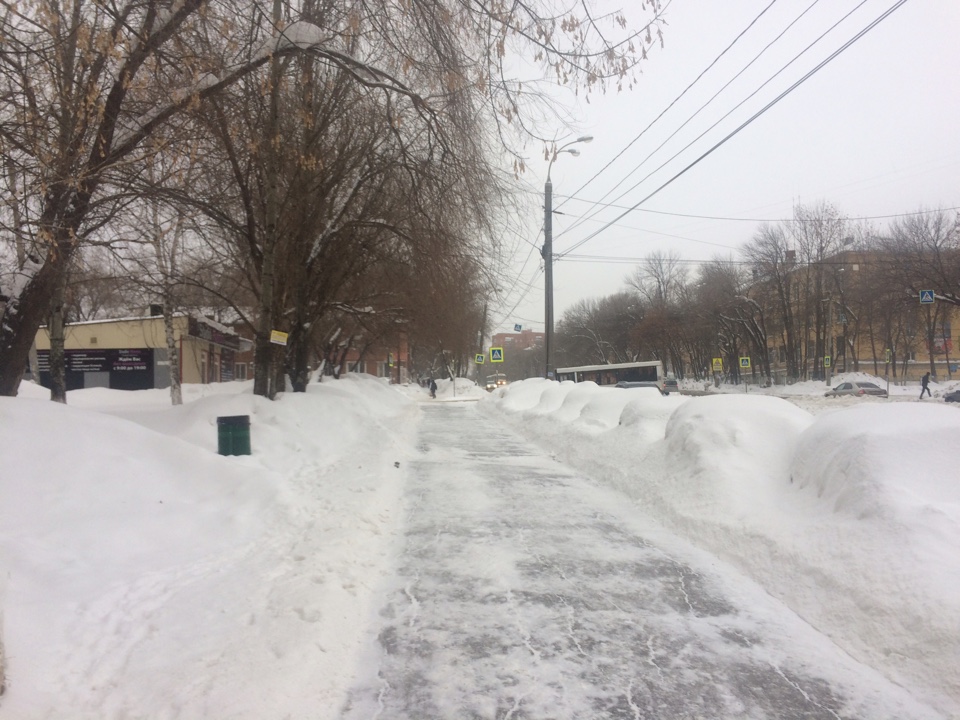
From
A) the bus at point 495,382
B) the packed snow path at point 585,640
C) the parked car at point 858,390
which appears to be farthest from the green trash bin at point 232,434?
the bus at point 495,382

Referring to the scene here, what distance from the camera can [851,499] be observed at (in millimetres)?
5801

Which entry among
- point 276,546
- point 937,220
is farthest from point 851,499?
point 937,220

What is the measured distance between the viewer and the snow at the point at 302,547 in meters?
3.71

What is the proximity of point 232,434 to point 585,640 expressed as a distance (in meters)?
6.61

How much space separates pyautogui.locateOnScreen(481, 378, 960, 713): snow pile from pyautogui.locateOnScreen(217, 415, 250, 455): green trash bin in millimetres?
5518

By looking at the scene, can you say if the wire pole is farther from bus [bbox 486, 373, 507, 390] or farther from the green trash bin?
bus [bbox 486, 373, 507, 390]

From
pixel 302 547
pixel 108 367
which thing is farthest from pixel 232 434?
pixel 108 367

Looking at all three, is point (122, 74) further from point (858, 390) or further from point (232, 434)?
point (858, 390)

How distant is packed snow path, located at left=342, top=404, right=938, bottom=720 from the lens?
3.65 metres

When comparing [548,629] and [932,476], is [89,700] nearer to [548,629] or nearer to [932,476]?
[548,629]

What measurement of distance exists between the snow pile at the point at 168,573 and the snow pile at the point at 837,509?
10.9 ft

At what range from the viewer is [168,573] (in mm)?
5180

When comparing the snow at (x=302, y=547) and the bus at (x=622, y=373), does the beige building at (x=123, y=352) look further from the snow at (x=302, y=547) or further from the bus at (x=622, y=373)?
the snow at (x=302, y=547)

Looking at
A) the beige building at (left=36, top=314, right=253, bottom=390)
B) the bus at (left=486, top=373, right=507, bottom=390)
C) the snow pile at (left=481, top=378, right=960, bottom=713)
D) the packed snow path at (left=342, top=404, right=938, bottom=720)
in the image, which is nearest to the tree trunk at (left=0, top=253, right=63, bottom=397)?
the packed snow path at (left=342, top=404, right=938, bottom=720)
